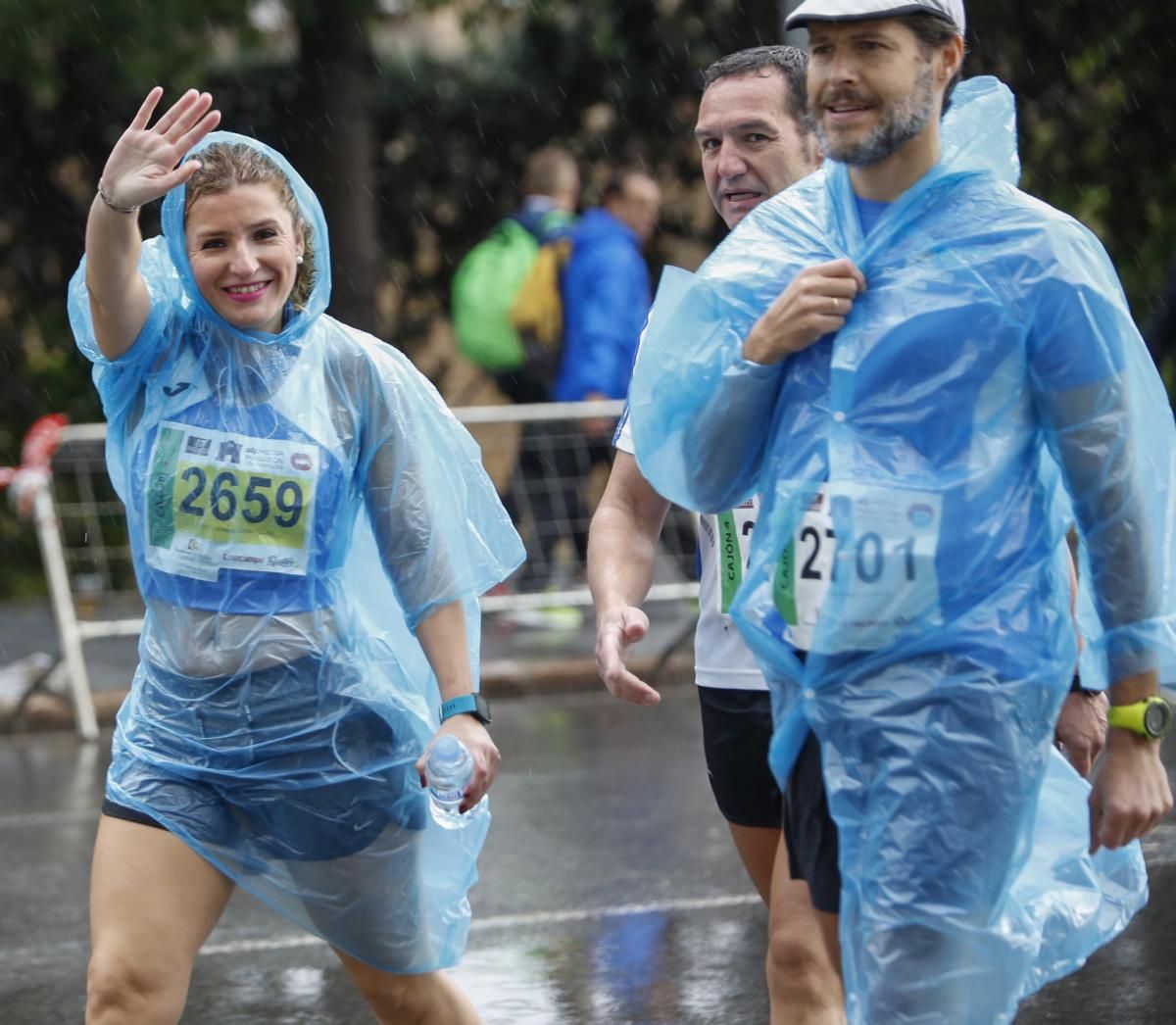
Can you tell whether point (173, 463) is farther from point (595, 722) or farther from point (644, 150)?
point (644, 150)

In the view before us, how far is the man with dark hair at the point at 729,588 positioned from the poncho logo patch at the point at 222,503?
0.55 m

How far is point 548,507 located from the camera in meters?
10.4

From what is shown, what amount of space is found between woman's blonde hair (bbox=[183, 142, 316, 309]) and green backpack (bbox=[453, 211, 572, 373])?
6675mm

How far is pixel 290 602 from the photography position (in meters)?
3.70

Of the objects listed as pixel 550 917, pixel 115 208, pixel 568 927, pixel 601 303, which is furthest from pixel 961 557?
pixel 601 303

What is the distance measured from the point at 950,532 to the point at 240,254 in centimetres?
141

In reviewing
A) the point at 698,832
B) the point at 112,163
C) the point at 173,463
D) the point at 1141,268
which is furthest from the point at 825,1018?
the point at 1141,268

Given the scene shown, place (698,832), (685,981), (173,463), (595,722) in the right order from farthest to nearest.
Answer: (595,722) → (698,832) → (685,981) → (173,463)

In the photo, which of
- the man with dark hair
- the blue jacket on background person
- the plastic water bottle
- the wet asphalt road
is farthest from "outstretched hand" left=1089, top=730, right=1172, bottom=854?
the blue jacket on background person

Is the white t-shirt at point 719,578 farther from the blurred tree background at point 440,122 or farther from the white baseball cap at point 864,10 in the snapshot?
the blurred tree background at point 440,122

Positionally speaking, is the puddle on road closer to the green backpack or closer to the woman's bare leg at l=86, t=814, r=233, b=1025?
the woman's bare leg at l=86, t=814, r=233, b=1025

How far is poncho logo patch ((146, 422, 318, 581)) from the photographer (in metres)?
3.66

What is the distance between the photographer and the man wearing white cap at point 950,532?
2.94 m

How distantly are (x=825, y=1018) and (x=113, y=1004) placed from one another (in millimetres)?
1174
